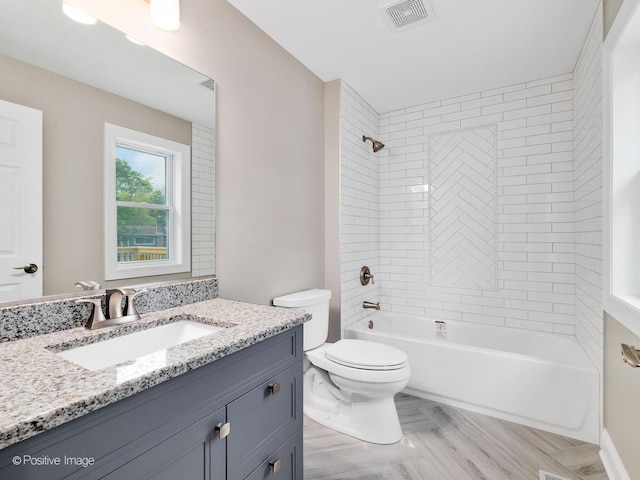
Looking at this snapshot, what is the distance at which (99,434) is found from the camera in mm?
674

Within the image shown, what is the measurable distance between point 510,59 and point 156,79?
2322 mm

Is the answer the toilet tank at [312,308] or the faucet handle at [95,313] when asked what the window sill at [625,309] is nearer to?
the toilet tank at [312,308]

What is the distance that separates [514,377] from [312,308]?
1.35 metres

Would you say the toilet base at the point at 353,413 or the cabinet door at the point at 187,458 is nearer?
the cabinet door at the point at 187,458

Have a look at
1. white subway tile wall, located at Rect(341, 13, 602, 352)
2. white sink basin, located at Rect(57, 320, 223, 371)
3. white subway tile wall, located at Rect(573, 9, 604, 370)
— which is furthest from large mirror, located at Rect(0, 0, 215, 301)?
white subway tile wall, located at Rect(573, 9, 604, 370)

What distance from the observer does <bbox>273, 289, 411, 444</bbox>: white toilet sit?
1862 mm

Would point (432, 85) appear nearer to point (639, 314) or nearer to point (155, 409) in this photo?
point (639, 314)

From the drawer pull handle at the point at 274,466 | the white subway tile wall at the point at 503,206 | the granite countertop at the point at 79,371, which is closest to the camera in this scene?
the granite countertop at the point at 79,371

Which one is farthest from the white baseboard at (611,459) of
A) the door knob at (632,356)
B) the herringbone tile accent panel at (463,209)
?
the herringbone tile accent panel at (463,209)

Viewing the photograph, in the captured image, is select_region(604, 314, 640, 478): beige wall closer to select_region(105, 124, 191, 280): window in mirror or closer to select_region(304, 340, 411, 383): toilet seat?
select_region(304, 340, 411, 383): toilet seat

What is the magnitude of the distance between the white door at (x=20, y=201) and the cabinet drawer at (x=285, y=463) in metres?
0.94

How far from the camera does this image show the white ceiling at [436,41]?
5.88ft

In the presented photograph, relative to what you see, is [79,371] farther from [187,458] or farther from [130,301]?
[130,301]

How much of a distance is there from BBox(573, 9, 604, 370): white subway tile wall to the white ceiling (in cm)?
20
